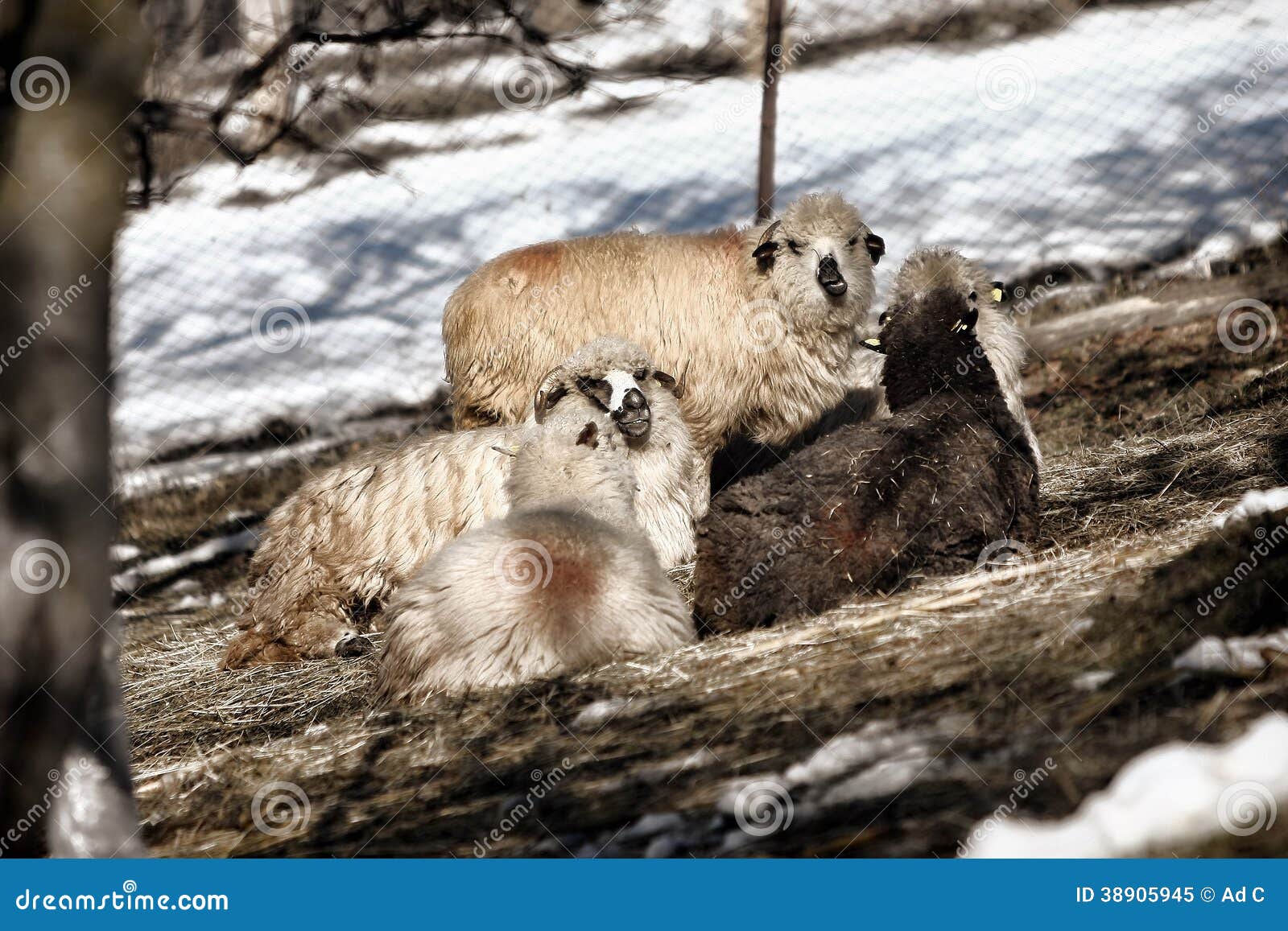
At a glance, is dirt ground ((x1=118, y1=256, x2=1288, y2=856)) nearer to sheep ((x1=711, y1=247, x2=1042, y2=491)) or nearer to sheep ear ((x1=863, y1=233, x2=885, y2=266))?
sheep ((x1=711, y1=247, x2=1042, y2=491))

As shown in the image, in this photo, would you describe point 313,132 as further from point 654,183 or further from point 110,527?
point 110,527

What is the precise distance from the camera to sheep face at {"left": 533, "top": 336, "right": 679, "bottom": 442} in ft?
20.3

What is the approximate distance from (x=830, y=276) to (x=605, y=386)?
1787 millimetres

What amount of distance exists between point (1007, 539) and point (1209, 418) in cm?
268

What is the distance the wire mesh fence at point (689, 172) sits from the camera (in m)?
11.9

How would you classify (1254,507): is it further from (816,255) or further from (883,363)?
(816,255)

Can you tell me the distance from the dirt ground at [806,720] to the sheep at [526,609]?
12 centimetres

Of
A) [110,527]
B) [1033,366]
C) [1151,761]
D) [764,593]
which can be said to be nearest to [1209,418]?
[1033,366]

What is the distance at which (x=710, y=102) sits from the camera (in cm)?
1501

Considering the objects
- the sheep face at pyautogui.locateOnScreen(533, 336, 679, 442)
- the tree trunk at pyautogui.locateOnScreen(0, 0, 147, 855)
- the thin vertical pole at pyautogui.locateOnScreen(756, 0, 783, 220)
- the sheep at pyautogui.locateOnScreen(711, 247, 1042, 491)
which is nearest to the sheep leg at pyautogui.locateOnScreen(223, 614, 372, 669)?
the sheep face at pyautogui.locateOnScreen(533, 336, 679, 442)

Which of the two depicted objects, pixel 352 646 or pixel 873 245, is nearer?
pixel 352 646

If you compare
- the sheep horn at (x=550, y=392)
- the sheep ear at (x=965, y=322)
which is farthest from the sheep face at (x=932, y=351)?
the sheep horn at (x=550, y=392)

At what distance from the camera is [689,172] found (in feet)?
45.9

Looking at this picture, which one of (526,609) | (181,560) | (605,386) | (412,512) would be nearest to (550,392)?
(605,386)
